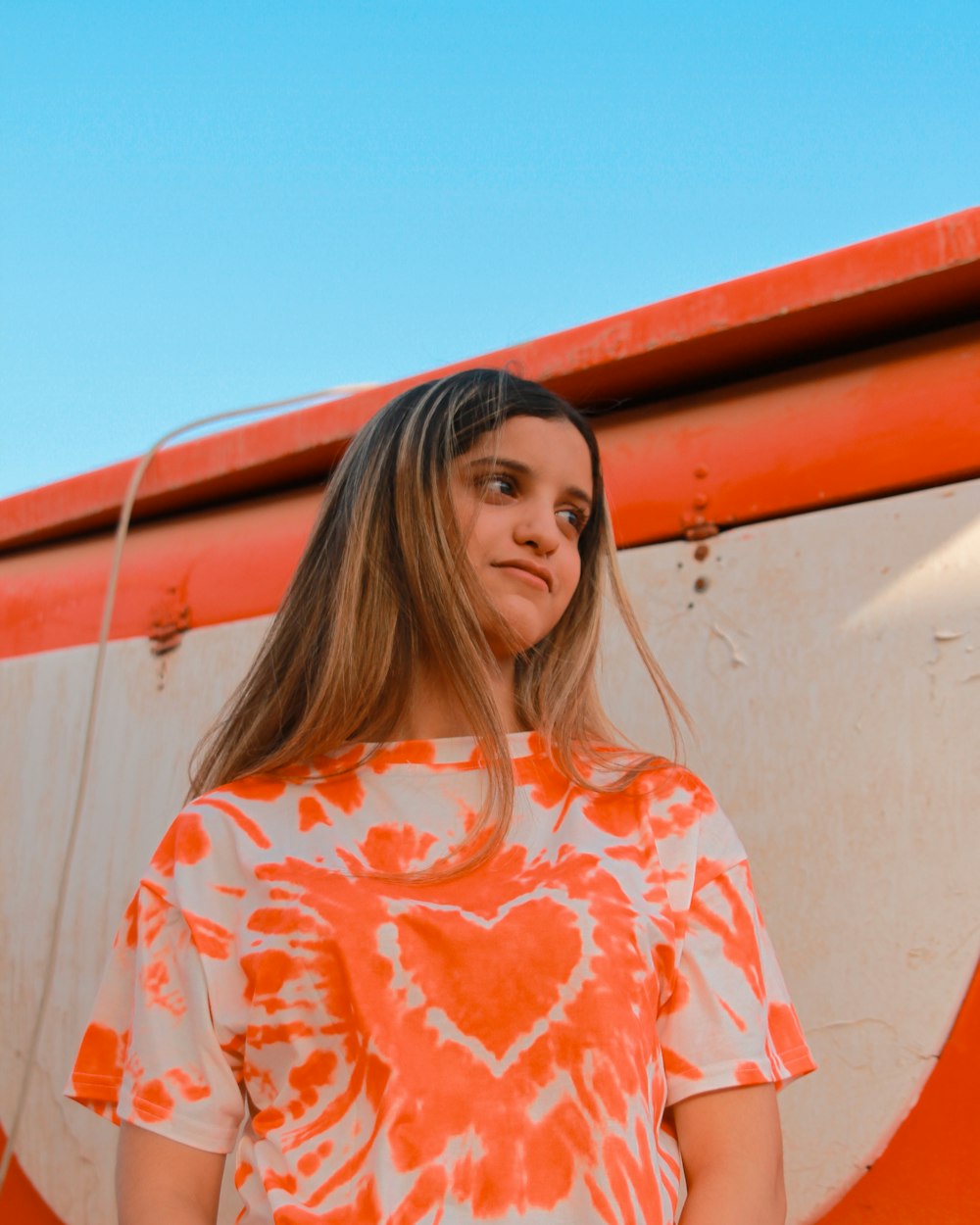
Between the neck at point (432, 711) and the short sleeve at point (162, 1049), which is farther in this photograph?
the neck at point (432, 711)

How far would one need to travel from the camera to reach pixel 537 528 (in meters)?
1.00

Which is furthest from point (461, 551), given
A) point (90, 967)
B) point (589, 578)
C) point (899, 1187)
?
point (90, 967)

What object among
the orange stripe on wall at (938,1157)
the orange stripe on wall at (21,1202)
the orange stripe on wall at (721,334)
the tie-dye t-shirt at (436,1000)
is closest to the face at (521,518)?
the tie-dye t-shirt at (436,1000)

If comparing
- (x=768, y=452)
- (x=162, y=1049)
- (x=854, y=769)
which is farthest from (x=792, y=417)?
(x=162, y=1049)

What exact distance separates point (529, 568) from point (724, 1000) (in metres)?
0.35

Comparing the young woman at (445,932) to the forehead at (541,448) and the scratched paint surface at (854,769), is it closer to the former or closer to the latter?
the forehead at (541,448)

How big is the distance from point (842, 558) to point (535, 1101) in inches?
22.7

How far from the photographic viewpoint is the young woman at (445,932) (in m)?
0.78

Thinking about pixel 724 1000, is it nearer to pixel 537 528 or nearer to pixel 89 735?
pixel 537 528

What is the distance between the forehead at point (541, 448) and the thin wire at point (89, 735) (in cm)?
58

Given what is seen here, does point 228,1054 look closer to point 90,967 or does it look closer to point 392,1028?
point 392,1028

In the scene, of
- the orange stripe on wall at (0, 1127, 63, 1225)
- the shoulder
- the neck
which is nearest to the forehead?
the neck

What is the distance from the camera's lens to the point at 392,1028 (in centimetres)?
80

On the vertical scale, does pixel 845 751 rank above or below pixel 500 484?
below
